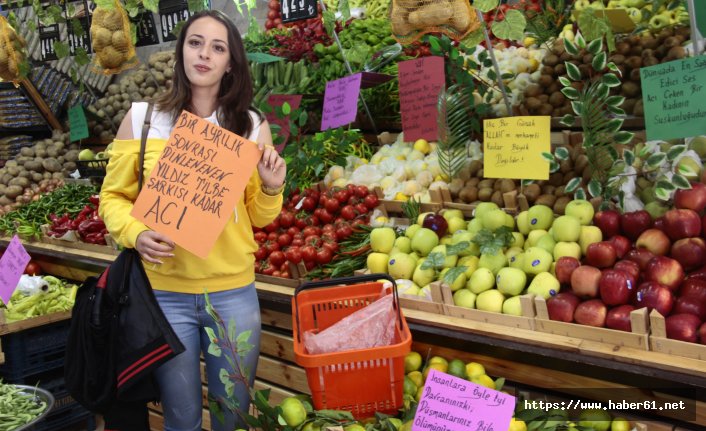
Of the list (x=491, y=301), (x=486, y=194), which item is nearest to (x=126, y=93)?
(x=486, y=194)

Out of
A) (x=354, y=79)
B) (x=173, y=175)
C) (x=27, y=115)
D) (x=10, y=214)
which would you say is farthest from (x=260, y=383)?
(x=27, y=115)

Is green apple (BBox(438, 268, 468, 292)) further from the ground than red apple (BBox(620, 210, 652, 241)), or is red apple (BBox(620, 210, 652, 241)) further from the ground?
red apple (BBox(620, 210, 652, 241))

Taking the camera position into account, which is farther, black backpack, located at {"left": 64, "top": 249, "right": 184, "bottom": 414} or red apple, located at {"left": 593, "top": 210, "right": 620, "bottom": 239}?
red apple, located at {"left": 593, "top": 210, "right": 620, "bottom": 239}

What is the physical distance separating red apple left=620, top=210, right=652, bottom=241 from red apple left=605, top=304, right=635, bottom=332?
0.39 metres

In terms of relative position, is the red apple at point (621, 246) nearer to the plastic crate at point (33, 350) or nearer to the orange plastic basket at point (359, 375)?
the orange plastic basket at point (359, 375)

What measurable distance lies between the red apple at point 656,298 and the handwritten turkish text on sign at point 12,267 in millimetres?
2786

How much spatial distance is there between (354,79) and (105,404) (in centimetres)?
233

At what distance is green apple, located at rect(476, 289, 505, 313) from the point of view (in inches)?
92.4

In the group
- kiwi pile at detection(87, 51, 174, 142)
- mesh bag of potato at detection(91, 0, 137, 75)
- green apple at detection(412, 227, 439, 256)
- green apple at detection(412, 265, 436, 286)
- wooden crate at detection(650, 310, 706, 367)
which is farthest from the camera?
kiwi pile at detection(87, 51, 174, 142)

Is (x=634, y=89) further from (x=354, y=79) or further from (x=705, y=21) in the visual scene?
(x=354, y=79)

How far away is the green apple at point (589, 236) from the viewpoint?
2.38m

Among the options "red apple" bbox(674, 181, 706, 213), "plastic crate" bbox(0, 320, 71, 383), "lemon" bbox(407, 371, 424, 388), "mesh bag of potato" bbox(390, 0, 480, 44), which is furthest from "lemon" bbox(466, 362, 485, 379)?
"plastic crate" bbox(0, 320, 71, 383)

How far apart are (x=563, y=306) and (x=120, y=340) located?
157 cm

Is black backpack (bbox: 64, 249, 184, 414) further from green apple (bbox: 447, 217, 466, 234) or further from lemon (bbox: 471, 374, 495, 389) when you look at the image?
green apple (bbox: 447, 217, 466, 234)
